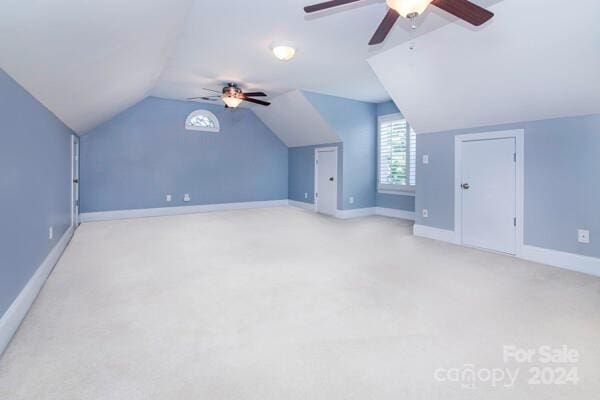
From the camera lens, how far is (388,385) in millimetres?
1543

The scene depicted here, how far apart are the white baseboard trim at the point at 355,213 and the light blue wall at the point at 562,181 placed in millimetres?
3431

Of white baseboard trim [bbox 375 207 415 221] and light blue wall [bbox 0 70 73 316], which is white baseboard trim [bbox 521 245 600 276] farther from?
light blue wall [bbox 0 70 73 316]

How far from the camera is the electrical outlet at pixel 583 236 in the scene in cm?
328

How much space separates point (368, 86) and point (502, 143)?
2.64 metres

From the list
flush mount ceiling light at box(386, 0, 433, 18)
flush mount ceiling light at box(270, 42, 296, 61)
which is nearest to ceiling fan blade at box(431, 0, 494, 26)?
flush mount ceiling light at box(386, 0, 433, 18)

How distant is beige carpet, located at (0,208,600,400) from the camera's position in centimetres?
155

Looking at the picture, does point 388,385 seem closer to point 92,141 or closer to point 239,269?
point 239,269

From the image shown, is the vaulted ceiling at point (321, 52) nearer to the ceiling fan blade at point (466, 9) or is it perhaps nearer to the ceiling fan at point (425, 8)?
the ceiling fan at point (425, 8)

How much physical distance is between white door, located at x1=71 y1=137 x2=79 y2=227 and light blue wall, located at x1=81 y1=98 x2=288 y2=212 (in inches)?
11.5

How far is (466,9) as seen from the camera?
214 cm

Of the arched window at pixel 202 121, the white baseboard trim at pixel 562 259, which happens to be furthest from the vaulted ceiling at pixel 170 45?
the white baseboard trim at pixel 562 259

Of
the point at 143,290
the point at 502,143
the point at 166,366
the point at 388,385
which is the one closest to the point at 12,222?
the point at 143,290

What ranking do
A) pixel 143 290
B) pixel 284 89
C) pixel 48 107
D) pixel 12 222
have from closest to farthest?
pixel 12 222 → pixel 143 290 → pixel 48 107 → pixel 284 89

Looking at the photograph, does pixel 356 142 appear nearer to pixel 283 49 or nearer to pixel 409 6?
pixel 283 49
